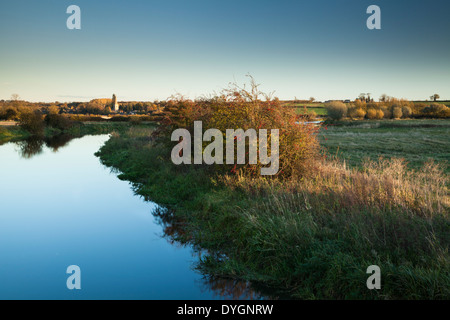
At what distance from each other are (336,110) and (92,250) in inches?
2640

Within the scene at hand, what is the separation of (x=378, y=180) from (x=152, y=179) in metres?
10.2

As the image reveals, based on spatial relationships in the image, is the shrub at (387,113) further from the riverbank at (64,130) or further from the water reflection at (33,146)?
the water reflection at (33,146)

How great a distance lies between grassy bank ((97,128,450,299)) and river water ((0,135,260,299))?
58 cm

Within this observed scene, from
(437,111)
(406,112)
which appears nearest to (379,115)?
(406,112)

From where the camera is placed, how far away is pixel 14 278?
6.17m

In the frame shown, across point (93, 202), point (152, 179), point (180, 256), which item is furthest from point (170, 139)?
point (180, 256)

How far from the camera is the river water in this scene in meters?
5.65

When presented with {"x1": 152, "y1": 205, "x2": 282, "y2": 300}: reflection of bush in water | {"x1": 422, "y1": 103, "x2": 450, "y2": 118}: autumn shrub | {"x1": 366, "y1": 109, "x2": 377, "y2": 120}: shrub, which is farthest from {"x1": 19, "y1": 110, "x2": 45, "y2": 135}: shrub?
{"x1": 422, "y1": 103, "x2": 450, "y2": 118}: autumn shrub

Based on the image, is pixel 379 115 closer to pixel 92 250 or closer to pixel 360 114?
pixel 360 114

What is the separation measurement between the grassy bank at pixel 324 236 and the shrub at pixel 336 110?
61.9 meters

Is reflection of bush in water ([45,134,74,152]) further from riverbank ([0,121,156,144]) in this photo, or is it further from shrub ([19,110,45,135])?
shrub ([19,110,45,135])

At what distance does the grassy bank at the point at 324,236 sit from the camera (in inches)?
184

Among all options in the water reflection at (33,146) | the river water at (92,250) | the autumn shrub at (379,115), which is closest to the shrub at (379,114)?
the autumn shrub at (379,115)
